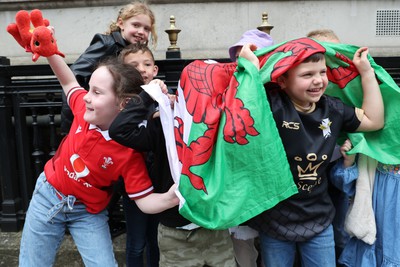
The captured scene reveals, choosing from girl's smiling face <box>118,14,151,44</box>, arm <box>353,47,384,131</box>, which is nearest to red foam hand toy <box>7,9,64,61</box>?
girl's smiling face <box>118,14,151,44</box>

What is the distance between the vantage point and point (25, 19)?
205cm

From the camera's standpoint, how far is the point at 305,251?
7.22 feet

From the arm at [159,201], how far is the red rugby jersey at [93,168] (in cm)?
4

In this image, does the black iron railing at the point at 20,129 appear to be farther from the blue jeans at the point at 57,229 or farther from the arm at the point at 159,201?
the arm at the point at 159,201

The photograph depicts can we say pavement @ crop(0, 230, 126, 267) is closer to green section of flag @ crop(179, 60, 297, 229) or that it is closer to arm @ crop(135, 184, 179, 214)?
arm @ crop(135, 184, 179, 214)

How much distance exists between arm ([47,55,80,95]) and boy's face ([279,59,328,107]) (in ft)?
4.14

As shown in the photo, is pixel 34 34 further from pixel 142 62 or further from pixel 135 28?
pixel 135 28

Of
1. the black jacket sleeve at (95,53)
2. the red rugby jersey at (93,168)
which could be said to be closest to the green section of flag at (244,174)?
the red rugby jersey at (93,168)

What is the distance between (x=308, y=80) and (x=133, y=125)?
36.0 inches

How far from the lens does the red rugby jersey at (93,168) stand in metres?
2.06

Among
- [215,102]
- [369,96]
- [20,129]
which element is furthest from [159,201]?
[20,129]

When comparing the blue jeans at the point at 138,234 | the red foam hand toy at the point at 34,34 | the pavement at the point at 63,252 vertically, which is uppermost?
the red foam hand toy at the point at 34,34

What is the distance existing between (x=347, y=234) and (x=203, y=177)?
1.17 meters

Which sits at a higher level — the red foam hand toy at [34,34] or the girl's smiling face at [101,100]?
the red foam hand toy at [34,34]
